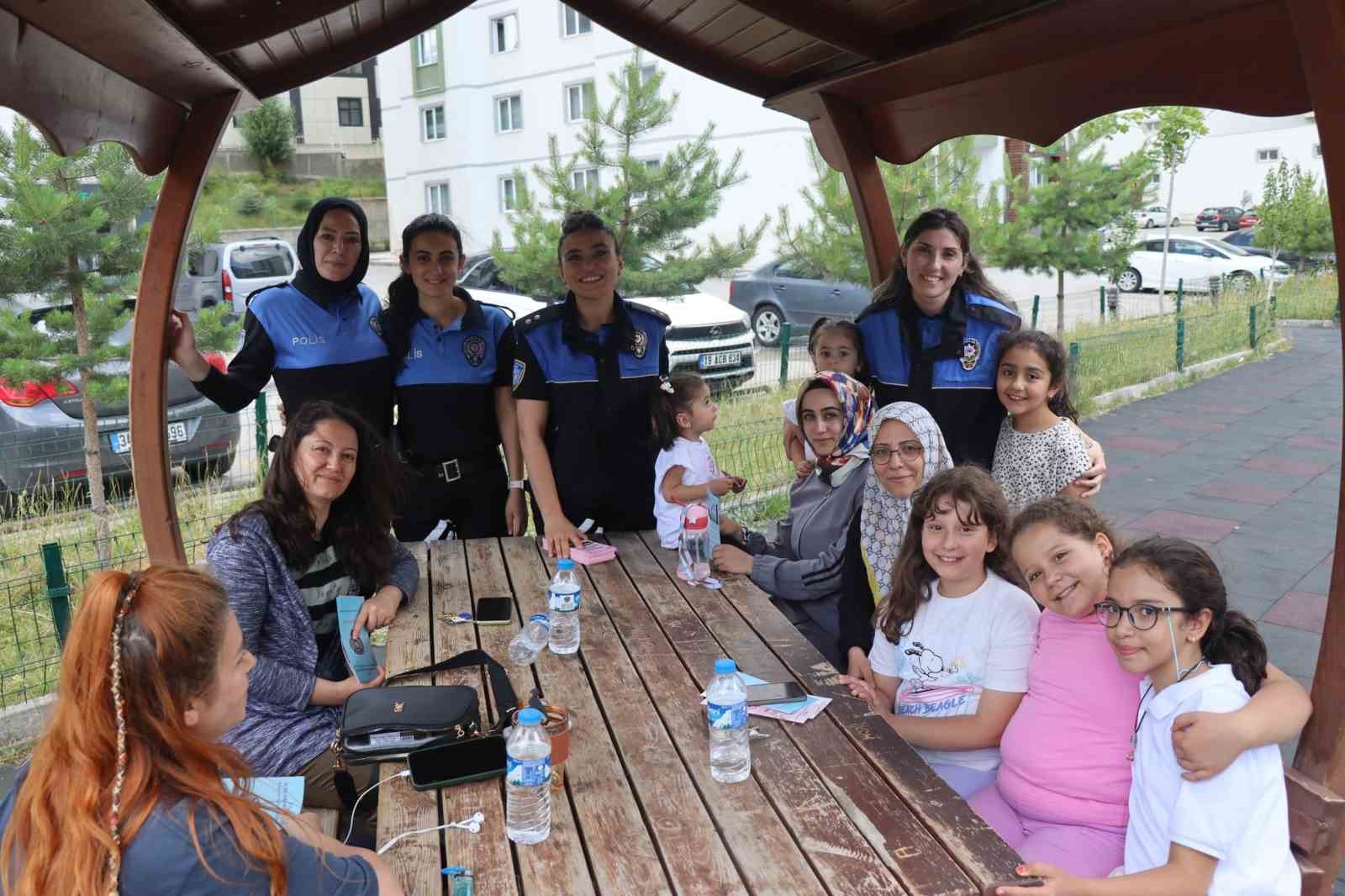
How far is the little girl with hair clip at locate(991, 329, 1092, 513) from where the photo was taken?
3.41 metres

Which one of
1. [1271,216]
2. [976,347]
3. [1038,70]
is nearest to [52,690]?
[976,347]

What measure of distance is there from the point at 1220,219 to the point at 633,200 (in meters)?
24.7

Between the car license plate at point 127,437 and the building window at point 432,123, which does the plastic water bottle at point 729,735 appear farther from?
the building window at point 432,123

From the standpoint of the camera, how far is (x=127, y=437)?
7.21 metres

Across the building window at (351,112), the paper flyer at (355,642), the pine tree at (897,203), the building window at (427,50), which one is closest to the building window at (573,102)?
the building window at (427,50)

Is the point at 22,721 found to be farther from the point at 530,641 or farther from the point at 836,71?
the point at 836,71

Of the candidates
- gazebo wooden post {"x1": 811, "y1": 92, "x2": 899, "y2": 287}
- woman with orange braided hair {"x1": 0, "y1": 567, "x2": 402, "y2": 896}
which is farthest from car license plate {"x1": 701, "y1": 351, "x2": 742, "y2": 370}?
woman with orange braided hair {"x1": 0, "y1": 567, "x2": 402, "y2": 896}

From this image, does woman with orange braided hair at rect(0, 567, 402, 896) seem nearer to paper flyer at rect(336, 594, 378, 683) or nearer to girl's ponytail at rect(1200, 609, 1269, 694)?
paper flyer at rect(336, 594, 378, 683)

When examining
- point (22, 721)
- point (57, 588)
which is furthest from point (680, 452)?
point (22, 721)

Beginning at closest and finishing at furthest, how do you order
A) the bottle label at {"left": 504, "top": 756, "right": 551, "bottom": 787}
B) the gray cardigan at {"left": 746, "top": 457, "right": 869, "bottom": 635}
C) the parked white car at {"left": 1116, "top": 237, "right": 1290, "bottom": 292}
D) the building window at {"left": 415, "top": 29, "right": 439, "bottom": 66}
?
1. the bottle label at {"left": 504, "top": 756, "right": 551, "bottom": 787}
2. the gray cardigan at {"left": 746, "top": 457, "right": 869, "bottom": 635}
3. the parked white car at {"left": 1116, "top": 237, "right": 1290, "bottom": 292}
4. the building window at {"left": 415, "top": 29, "right": 439, "bottom": 66}

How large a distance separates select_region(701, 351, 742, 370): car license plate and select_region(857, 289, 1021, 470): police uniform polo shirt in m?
6.01

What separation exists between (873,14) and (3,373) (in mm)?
5321

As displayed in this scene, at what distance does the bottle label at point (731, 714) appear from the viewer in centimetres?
222

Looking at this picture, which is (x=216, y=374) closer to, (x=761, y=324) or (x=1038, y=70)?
(x=1038, y=70)
